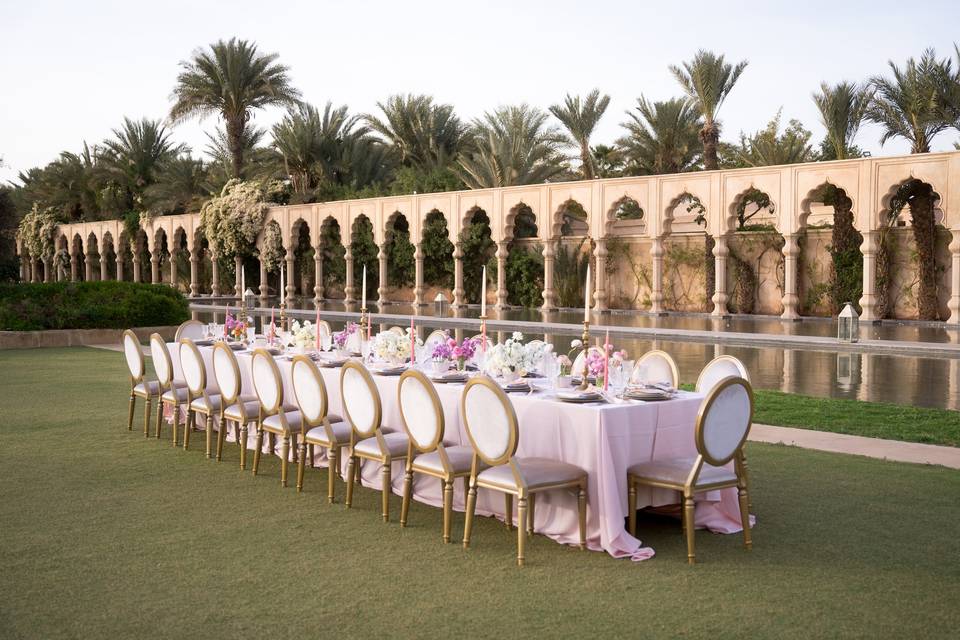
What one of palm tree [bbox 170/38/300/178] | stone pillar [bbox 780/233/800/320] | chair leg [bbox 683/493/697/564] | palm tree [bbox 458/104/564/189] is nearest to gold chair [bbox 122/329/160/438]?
chair leg [bbox 683/493/697/564]

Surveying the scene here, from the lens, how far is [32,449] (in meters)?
8.81

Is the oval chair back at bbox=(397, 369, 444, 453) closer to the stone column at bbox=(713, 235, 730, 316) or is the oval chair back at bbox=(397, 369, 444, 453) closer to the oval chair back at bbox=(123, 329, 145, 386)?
the oval chair back at bbox=(123, 329, 145, 386)

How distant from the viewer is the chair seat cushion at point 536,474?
5750mm

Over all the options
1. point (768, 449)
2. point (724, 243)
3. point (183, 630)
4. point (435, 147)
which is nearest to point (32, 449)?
point (183, 630)

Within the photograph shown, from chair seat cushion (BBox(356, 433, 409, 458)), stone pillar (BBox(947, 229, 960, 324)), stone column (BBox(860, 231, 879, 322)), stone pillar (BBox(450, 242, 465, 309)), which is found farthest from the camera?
stone pillar (BBox(450, 242, 465, 309))

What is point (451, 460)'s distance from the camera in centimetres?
630

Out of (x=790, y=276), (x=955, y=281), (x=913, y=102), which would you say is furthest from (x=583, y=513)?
(x=913, y=102)

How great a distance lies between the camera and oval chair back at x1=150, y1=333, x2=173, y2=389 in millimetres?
9430

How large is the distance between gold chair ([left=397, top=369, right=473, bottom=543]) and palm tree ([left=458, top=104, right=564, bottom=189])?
30682 millimetres

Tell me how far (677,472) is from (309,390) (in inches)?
113

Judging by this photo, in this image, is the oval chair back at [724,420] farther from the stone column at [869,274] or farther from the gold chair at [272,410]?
the stone column at [869,274]

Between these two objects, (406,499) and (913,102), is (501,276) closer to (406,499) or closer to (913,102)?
(913,102)

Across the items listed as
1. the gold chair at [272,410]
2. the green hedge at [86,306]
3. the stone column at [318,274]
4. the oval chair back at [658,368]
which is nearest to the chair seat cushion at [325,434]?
the gold chair at [272,410]

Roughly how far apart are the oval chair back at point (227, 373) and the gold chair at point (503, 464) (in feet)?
9.66
